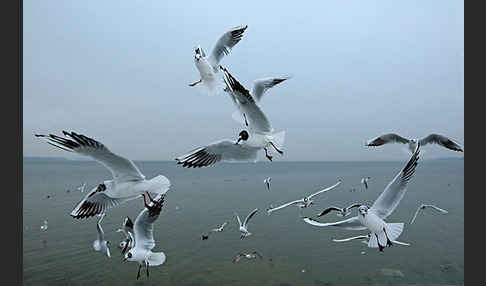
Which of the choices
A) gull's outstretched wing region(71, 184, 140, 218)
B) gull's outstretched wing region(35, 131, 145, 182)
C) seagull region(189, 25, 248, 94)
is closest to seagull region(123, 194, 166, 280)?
gull's outstretched wing region(71, 184, 140, 218)

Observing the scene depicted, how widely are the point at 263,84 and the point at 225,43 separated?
38.7 inches

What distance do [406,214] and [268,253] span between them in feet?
33.9

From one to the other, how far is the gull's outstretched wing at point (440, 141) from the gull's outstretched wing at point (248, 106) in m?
4.74

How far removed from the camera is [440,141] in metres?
6.75

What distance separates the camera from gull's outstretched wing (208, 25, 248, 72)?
4.88 metres

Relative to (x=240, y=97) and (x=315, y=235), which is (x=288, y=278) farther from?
(x=240, y=97)

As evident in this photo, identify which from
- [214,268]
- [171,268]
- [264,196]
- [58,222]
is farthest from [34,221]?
[264,196]

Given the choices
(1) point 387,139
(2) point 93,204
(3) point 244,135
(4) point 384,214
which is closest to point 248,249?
(1) point 387,139

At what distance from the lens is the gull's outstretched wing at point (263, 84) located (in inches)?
215

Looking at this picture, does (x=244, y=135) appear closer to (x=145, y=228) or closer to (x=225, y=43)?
(x=225, y=43)

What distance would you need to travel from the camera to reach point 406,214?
1870 cm

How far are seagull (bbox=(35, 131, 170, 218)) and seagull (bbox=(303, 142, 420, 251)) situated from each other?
2059 millimetres

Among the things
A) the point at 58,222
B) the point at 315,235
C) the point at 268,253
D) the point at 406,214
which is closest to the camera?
the point at 268,253

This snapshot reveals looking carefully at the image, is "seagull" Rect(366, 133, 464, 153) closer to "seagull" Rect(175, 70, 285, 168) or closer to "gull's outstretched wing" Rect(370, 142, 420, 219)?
"gull's outstretched wing" Rect(370, 142, 420, 219)
